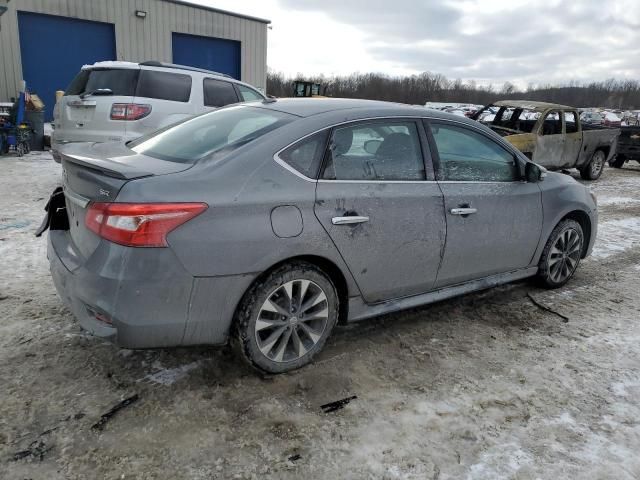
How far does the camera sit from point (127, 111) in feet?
24.7

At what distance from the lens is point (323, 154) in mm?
3047

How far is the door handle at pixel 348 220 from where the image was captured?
2980mm

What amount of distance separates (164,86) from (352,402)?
264 inches

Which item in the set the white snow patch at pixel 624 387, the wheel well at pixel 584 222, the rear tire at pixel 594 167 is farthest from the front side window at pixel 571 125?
the white snow patch at pixel 624 387

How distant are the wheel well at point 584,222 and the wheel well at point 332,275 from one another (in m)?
2.50

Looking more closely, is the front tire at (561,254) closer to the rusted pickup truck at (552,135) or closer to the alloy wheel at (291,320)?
the alloy wheel at (291,320)

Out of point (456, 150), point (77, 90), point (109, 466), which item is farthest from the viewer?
point (77, 90)

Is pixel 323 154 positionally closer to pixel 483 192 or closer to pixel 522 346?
pixel 483 192

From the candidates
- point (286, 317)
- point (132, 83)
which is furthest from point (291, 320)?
point (132, 83)

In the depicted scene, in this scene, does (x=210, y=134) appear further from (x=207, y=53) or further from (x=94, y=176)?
(x=207, y=53)

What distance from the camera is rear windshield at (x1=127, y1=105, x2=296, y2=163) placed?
2992 mm

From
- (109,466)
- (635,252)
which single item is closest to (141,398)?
(109,466)

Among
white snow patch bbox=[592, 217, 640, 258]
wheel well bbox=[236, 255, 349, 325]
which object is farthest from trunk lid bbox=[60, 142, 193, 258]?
white snow patch bbox=[592, 217, 640, 258]

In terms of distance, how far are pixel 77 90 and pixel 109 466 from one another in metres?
7.20
